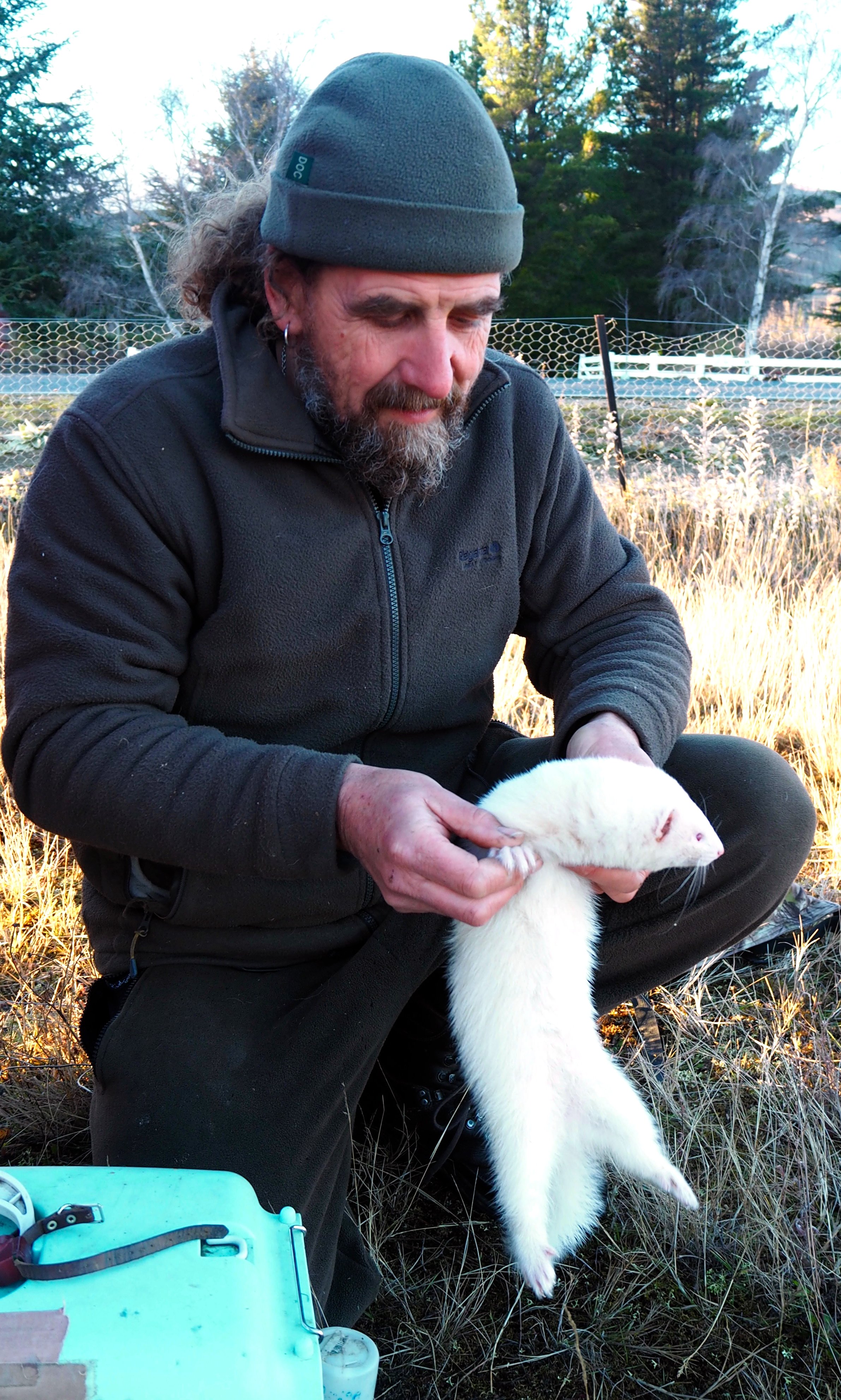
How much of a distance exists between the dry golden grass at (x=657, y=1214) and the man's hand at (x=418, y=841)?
774 mm

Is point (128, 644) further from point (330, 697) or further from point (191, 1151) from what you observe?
point (191, 1151)

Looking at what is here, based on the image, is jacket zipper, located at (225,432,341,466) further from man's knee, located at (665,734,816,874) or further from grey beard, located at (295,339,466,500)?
man's knee, located at (665,734,816,874)

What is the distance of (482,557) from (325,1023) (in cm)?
93

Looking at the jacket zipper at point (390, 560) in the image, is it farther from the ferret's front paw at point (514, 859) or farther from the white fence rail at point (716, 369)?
the white fence rail at point (716, 369)

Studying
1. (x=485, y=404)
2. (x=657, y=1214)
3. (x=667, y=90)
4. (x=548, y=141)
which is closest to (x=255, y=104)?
(x=548, y=141)

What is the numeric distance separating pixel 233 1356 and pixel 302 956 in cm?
94

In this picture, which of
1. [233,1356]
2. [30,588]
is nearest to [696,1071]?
[233,1356]

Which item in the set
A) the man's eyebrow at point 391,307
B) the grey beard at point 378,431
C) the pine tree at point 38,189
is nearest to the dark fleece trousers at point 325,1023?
the grey beard at point 378,431

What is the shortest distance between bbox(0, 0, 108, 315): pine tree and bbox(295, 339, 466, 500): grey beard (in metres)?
16.6

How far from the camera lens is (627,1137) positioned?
6.52ft

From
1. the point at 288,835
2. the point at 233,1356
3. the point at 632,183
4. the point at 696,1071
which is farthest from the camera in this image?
the point at 632,183

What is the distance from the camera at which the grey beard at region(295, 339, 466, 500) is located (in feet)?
6.40

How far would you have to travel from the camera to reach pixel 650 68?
95.2ft

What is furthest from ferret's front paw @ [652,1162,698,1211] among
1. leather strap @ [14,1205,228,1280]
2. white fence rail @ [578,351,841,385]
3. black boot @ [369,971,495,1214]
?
white fence rail @ [578,351,841,385]
